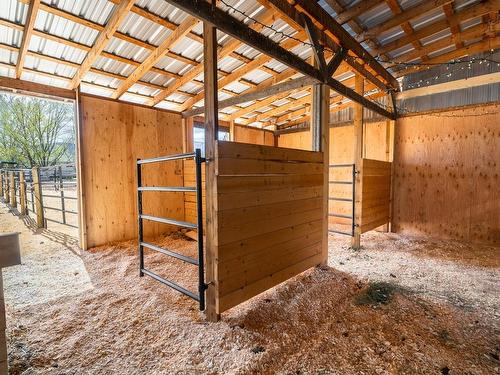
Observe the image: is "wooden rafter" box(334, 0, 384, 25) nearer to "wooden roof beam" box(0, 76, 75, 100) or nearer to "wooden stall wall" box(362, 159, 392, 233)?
"wooden stall wall" box(362, 159, 392, 233)

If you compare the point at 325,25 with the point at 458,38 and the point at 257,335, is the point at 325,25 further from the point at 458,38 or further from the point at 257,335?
the point at 257,335

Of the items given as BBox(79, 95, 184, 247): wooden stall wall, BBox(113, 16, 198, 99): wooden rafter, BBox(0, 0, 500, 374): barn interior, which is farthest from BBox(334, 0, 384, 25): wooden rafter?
BBox(79, 95, 184, 247): wooden stall wall

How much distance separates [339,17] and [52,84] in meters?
3.85

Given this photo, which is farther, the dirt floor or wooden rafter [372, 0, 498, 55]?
wooden rafter [372, 0, 498, 55]

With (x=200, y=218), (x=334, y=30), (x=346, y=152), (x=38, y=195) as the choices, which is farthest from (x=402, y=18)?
(x=38, y=195)

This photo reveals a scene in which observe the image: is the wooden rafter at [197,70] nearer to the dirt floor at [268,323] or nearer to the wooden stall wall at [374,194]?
the wooden stall wall at [374,194]

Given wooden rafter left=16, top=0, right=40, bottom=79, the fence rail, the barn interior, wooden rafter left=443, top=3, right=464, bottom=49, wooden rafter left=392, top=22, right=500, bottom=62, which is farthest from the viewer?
the fence rail

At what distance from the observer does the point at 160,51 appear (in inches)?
111

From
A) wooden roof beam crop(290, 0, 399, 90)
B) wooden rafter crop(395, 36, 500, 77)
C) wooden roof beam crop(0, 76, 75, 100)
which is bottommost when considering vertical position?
wooden roof beam crop(0, 76, 75, 100)

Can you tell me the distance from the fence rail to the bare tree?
3.14 metres

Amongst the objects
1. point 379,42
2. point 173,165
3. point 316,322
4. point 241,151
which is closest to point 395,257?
point 316,322

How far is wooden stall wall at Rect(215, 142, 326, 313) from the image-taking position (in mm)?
1701

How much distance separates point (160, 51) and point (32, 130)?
37.8ft

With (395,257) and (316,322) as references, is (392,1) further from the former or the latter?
(316,322)
